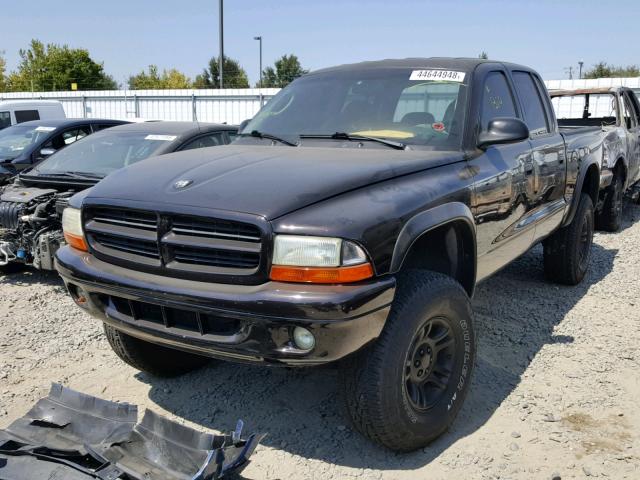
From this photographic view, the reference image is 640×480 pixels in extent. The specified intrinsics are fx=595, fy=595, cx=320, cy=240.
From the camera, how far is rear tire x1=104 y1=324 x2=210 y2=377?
11.3 ft

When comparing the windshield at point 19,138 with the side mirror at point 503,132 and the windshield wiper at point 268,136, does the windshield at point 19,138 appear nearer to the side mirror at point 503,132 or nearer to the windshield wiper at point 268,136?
the windshield wiper at point 268,136

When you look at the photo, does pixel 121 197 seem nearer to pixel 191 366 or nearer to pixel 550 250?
pixel 191 366

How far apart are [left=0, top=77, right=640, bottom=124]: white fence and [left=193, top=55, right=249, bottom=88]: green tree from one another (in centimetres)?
3606

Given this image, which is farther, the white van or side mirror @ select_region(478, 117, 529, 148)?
the white van

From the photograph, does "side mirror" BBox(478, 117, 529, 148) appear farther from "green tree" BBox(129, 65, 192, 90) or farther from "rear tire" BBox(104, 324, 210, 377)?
"green tree" BBox(129, 65, 192, 90)

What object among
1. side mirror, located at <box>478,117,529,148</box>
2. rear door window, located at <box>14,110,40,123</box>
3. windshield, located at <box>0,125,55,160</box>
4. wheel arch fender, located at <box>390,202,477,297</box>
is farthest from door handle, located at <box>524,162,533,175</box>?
rear door window, located at <box>14,110,40,123</box>

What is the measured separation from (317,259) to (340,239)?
0.12 m

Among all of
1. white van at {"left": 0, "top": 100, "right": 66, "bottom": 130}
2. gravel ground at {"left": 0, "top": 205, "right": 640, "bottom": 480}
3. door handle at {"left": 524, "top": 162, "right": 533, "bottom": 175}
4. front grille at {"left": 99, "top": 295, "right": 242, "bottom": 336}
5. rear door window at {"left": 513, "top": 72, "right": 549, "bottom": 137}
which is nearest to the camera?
front grille at {"left": 99, "top": 295, "right": 242, "bottom": 336}

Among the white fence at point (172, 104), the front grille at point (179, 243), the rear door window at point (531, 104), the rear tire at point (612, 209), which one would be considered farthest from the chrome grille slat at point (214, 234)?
the white fence at point (172, 104)

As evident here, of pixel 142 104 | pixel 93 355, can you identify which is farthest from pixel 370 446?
pixel 142 104

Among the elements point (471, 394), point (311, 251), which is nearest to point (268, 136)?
point (311, 251)

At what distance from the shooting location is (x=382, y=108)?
12.0 feet

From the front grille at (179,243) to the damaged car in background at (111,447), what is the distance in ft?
2.20

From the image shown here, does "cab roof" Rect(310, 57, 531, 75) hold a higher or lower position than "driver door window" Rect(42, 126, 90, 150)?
higher
